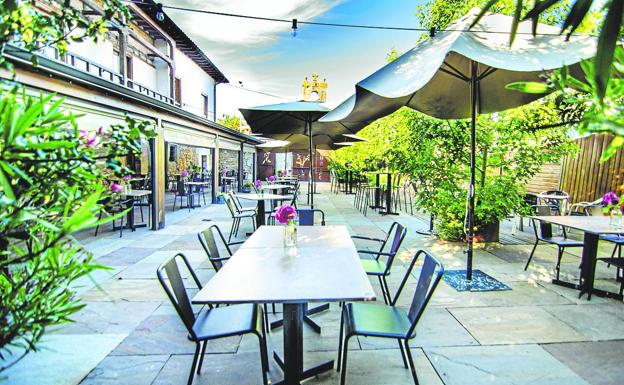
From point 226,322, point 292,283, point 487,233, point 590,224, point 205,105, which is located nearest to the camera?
point 292,283

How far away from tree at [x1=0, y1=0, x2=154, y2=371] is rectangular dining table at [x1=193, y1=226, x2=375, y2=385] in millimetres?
629

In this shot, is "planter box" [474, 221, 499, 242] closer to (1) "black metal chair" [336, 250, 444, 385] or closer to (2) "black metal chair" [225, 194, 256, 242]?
(2) "black metal chair" [225, 194, 256, 242]

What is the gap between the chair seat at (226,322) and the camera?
2.00m

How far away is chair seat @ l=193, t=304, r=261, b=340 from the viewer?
1996 millimetres

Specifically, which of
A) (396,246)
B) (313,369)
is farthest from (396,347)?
(396,246)

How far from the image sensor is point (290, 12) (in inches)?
288

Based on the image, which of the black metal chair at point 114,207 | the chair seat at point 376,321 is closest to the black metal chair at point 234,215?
the black metal chair at point 114,207

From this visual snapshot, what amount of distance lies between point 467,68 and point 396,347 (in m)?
3.09

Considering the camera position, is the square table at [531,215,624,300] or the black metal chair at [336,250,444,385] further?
the square table at [531,215,624,300]

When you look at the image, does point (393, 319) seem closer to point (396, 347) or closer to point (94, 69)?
point (396, 347)

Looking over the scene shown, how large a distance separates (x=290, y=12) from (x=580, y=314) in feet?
23.8

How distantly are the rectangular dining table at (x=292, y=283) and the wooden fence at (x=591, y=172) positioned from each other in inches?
270

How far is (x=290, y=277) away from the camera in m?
2.03

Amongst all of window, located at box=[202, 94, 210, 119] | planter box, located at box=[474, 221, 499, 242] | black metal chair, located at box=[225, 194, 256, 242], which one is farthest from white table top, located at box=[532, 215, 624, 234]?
window, located at box=[202, 94, 210, 119]
